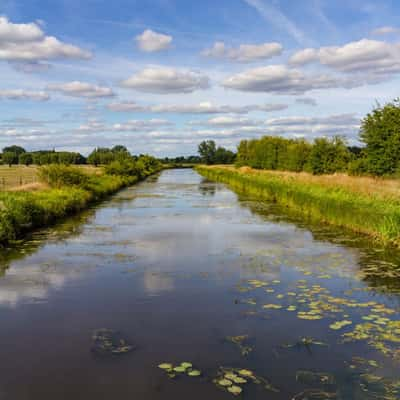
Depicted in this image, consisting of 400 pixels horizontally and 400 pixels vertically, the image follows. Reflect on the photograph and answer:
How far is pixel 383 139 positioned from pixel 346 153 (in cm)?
1119

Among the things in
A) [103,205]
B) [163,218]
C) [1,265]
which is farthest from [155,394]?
[103,205]

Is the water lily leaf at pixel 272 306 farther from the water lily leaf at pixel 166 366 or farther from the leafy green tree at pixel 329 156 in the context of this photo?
the leafy green tree at pixel 329 156

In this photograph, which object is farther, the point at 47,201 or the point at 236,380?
the point at 47,201

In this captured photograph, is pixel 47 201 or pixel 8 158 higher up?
pixel 8 158

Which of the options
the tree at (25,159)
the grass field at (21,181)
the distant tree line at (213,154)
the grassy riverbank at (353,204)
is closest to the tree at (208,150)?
the distant tree line at (213,154)

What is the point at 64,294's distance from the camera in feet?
29.0

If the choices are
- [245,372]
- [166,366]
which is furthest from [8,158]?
[245,372]

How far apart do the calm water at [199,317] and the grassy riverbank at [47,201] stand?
111 centimetres

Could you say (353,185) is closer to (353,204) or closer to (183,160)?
(353,204)

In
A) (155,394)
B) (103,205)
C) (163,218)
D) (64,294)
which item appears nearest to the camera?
(155,394)

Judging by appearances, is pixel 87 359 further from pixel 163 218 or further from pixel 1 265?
pixel 163 218

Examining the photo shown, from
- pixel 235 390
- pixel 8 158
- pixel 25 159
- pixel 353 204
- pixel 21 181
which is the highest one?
pixel 8 158

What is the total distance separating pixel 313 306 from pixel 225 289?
6.16 feet

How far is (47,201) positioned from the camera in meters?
20.3
